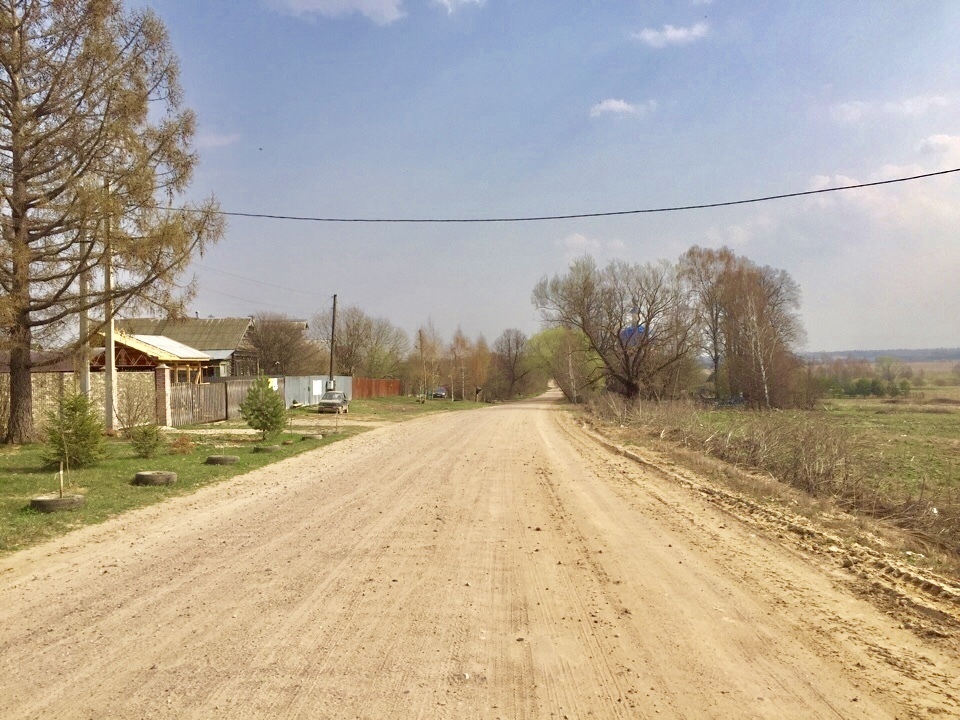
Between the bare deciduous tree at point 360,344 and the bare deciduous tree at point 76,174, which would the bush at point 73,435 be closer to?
the bare deciduous tree at point 76,174

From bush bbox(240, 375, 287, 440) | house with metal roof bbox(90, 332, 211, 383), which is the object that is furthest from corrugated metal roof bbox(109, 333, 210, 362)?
bush bbox(240, 375, 287, 440)

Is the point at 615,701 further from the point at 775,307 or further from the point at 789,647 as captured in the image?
the point at 775,307

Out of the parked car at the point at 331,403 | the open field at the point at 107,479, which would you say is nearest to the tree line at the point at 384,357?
the parked car at the point at 331,403

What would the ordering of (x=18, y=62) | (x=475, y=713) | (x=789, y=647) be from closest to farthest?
(x=475, y=713), (x=789, y=647), (x=18, y=62)

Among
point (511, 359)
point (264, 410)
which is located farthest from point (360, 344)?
point (264, 410)

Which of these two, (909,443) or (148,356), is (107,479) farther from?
(909,443)

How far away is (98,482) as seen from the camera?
483 inches

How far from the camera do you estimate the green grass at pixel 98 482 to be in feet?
29.3

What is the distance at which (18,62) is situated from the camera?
1630 cm

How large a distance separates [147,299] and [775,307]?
2130 inches

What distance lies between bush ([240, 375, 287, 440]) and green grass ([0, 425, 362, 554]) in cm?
161

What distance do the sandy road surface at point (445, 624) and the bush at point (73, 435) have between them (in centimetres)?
457

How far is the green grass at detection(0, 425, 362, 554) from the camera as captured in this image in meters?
8.93

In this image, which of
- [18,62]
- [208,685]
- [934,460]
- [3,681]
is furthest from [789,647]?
[18,62]
